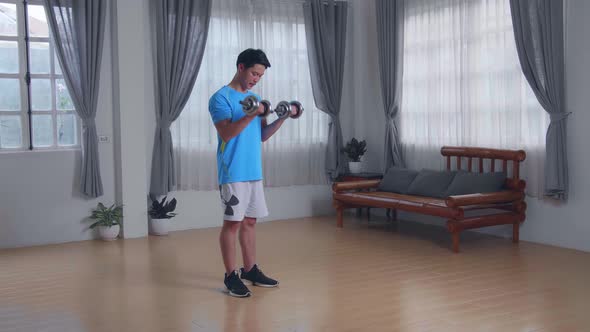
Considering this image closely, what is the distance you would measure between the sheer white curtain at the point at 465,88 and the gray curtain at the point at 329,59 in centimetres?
87

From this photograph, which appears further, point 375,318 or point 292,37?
point 292,37

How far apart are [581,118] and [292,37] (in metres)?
3.58

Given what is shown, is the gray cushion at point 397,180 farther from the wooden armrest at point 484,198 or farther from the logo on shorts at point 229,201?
the logo on shorts at point 229,201

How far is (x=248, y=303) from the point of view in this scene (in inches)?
160

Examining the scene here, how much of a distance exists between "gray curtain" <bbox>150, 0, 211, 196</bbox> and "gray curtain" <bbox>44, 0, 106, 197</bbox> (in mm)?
635

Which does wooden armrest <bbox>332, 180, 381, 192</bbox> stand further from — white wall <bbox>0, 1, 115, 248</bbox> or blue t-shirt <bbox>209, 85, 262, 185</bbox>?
blue t-shirt <bbox>209, 85, 262, 185</bbox>

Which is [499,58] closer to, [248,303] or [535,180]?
[535,180]

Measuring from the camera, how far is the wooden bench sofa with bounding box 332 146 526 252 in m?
5.62

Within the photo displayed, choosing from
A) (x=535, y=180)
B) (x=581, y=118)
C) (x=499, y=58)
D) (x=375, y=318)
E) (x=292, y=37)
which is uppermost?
(x=292, y=37)

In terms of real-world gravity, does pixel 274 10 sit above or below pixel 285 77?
above

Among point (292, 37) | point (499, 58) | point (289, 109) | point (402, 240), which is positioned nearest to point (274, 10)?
point (292, 37)

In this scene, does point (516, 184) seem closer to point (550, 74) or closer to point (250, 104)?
point (550, 74)

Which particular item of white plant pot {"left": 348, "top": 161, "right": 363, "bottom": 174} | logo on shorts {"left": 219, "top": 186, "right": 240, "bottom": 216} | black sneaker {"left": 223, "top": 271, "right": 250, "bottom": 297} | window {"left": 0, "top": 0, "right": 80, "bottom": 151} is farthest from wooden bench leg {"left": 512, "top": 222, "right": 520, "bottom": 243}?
window {"left": 0, "top": 0, "right": 80, "bottom": 151}

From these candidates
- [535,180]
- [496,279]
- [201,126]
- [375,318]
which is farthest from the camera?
[201,126]
